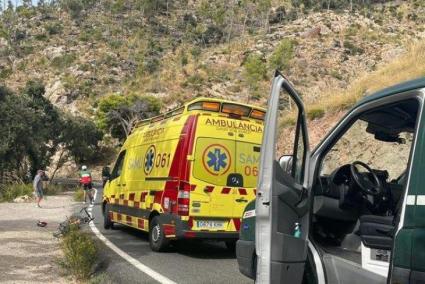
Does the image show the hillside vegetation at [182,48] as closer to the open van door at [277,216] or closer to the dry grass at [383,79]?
the dry grass at [383,79]

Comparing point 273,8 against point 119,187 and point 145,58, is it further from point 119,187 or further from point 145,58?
point 119,187

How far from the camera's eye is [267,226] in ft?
12.3

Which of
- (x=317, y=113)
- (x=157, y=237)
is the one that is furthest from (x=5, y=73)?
(x=157, y=237)

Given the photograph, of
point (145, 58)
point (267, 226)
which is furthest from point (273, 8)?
point (267, 226)

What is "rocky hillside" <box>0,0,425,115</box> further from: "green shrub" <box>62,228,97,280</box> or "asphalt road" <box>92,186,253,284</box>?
"green shrub" <box>62,228,97,280</box>

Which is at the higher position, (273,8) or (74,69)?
(273,8)

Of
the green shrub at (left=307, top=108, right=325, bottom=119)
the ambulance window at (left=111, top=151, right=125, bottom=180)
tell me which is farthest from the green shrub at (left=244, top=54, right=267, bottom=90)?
the ambulance window at (left=111, top=151, right=125, bottom=180)

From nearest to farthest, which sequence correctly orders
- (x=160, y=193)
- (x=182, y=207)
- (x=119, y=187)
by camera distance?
(x=182, y=207)
(x=160, y=193)
(x=119, y=187)

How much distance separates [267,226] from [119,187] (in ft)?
28.8

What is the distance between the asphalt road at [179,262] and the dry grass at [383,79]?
9.37 meters

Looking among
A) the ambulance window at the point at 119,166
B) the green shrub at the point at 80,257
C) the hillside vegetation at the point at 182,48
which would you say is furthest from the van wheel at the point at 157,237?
the hillside vegetation at the point at 182,48

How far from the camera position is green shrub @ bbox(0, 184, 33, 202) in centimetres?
2500

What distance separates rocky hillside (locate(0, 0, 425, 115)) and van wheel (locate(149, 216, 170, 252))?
43338 mm

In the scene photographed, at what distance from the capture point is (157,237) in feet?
31.6
